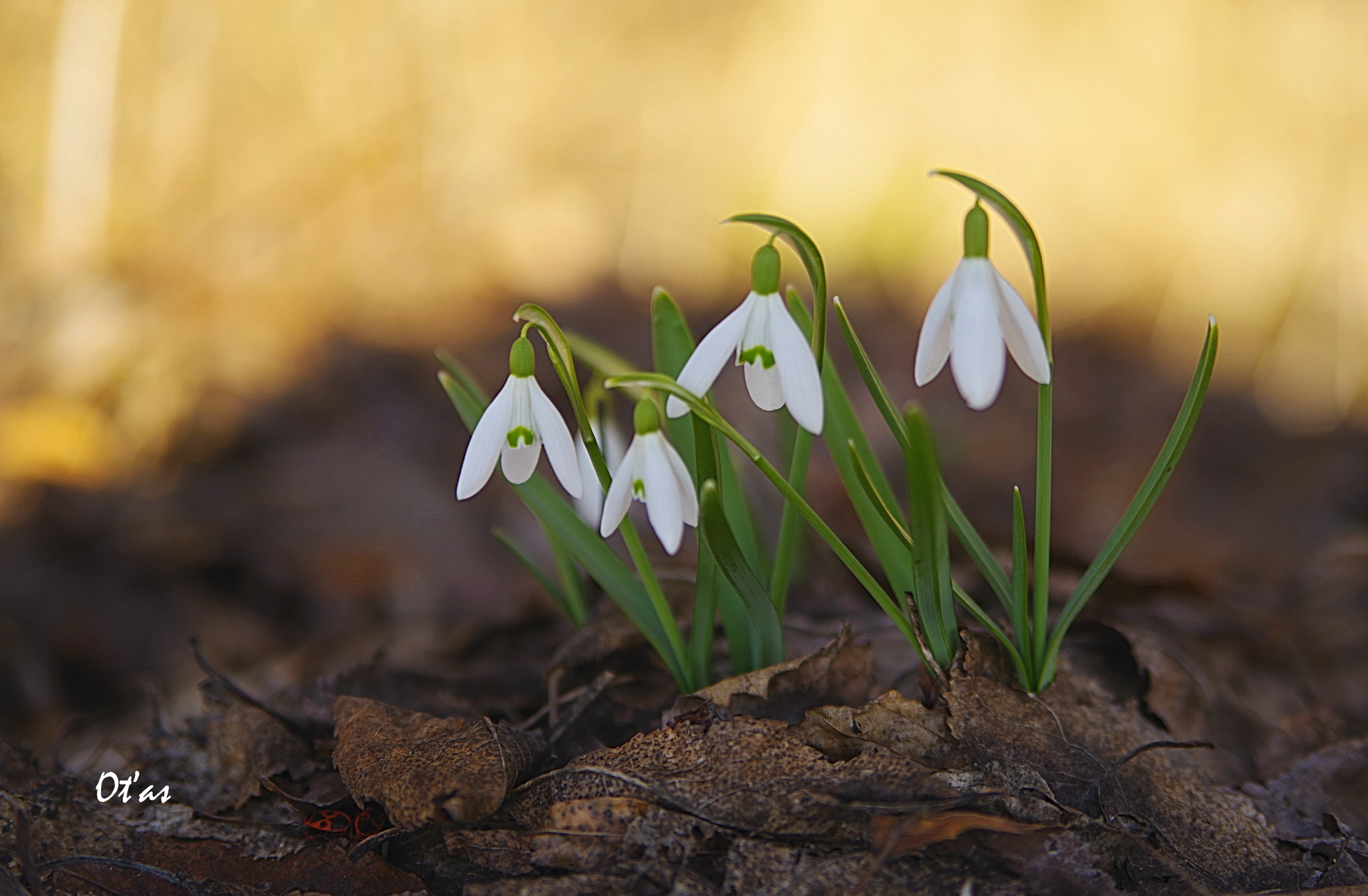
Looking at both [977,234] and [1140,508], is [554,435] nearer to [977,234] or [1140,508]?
[977,234]

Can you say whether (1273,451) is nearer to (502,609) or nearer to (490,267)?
(502,609)

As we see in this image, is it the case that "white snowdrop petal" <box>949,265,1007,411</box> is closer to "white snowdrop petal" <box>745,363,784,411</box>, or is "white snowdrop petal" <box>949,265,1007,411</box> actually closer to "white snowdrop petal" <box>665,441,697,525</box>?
"white snowdrop petal" <box>745,363,784,411</box>

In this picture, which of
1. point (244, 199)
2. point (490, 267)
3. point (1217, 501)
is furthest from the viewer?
point (490, 267)

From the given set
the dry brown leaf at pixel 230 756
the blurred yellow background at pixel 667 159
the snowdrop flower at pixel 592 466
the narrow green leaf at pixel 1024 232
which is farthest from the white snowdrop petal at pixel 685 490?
the blurred yellow background at pixel 667 159

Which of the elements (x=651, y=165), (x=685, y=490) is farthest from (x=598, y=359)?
(x=651, y=165)

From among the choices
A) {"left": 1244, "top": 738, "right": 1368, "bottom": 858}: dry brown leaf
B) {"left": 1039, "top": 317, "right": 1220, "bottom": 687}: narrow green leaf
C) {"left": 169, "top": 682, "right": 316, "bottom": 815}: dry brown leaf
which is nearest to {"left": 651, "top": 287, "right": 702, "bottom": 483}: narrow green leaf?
{"left": 1039, "top": 317, "right": 1220, "bottom": 687}: narrow green leaf

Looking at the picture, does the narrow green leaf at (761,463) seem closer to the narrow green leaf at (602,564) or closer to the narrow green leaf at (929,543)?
the narrow green leaf at (929,543)

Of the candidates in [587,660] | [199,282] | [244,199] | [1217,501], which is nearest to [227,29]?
[244,199]
